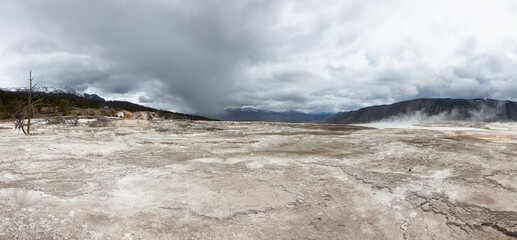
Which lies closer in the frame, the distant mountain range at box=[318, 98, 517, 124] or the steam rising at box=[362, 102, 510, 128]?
the steam rising at box=[362, 102, 510, 128]

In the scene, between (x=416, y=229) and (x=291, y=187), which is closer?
(x=416, y=229)

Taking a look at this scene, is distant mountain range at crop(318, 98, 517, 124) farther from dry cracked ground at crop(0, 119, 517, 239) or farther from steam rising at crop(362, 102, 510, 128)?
dry cracked ground at crop(0, 119, 517, 239)

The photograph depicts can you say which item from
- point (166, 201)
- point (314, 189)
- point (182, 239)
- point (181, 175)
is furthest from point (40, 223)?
point (314, 189)

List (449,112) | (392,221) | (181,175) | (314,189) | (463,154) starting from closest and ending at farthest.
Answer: (392,221), (314,189), (181,175), (463,154), (449,112)

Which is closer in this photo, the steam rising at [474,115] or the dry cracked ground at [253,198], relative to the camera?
the dry cracked ground at [253,198]

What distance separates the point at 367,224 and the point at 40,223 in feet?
23.5

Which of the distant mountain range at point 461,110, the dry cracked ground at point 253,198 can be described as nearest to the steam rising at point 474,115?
the distant mountain range at point 461,110

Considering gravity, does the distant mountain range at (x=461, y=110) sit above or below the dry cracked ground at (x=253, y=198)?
above

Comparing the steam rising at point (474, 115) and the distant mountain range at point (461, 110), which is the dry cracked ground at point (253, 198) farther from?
the distant mountain range at point (461, 110)

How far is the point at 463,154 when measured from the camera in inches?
493

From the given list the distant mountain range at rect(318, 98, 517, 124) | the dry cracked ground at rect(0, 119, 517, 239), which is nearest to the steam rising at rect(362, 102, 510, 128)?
the distant mountain range at rect(318, 98, 517, 124)

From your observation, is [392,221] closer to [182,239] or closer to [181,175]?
[182,239]

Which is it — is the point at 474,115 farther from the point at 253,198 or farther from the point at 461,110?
the point at 253,198

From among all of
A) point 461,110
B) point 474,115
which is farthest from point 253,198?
point 461,110
